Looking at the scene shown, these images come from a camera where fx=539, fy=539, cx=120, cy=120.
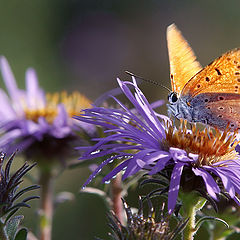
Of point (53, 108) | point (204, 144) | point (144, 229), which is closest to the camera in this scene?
point (144, 229)

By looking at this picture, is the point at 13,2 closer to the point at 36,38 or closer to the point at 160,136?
the point at 36,38

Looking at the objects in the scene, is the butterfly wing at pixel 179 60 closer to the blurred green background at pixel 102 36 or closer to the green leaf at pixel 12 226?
the green leaf at pixel 12 226

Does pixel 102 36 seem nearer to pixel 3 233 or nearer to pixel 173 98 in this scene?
pixel 173 98

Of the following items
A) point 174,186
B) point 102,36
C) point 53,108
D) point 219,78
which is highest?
point 219,78

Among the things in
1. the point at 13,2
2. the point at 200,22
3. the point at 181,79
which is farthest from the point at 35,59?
the point at 181,79

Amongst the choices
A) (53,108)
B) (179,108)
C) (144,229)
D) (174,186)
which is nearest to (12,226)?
(144,229)

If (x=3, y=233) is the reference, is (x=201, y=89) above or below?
above
